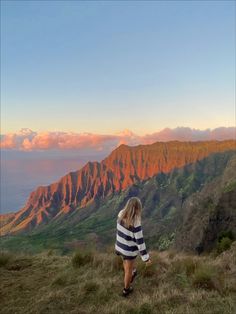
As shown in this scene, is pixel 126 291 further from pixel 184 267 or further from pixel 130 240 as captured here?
pixel 184 267

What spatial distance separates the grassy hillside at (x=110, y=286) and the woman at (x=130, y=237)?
0.53 meters

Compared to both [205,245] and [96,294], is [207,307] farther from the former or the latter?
[205,245]

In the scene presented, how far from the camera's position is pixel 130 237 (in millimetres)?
9758

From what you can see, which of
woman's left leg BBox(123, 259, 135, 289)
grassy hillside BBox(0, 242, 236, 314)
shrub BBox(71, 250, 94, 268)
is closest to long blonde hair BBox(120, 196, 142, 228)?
woman's left leg BBox(123, 259, 135, 289)

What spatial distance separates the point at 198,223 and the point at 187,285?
5730cm

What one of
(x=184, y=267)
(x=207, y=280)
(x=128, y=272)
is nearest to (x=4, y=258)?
(x=128, y=272)

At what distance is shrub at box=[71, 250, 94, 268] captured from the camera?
12553 millimetres

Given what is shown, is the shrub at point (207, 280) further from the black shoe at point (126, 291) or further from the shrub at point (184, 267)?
the black shoe at point (126, 291)

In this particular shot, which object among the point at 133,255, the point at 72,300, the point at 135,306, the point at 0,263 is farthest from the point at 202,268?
the point at 0,263

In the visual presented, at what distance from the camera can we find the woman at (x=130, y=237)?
959 centimetres

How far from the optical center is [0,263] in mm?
13227

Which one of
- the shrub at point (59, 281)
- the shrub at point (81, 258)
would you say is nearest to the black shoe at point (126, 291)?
the shrub at point (59, 281)

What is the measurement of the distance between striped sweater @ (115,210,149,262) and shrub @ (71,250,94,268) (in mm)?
3000

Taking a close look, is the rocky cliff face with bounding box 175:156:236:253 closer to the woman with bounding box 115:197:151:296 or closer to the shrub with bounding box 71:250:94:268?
the shrub with bounding box 71:250:94:268
